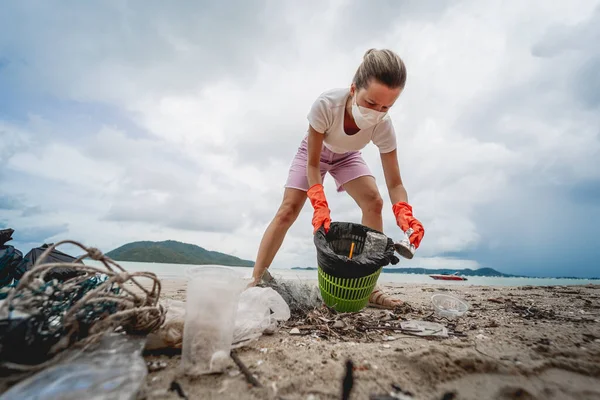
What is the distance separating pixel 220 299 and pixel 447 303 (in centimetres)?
257

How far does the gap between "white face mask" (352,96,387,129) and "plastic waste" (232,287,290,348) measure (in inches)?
76.5

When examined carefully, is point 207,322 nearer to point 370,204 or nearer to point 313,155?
point 313,155

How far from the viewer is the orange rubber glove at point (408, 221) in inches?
117

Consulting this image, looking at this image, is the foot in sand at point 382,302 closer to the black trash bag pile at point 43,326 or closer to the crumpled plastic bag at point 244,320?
the crumpled plastic bag at point 244,320

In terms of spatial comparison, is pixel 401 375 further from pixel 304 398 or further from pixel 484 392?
pixel 304 398

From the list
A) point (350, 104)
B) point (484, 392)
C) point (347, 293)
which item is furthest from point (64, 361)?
point (350, 104)

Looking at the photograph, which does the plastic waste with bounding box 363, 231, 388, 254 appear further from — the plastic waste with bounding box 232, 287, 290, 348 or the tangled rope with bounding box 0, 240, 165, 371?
the tangled rope with bounding box 0, 240, 165, 371

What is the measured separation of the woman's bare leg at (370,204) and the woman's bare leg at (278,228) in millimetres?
716

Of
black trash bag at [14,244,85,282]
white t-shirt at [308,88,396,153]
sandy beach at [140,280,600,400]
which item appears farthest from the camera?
white t-shirt at [308,88,396,153]

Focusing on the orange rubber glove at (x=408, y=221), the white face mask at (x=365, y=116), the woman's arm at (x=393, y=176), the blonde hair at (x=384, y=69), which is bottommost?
the orange rubber glove at (x=408, y=221)

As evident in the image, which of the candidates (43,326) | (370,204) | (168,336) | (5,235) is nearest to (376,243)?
(370,204)

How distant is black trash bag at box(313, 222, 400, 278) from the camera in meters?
2.32

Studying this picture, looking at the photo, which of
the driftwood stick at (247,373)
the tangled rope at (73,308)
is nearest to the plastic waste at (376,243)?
the driftwood stick at (247,373)

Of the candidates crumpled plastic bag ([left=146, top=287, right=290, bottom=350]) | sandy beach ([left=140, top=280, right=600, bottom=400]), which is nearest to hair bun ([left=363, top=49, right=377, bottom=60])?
crumpled plastic bag ([left=146, top=287, right=290, bottom=350])
